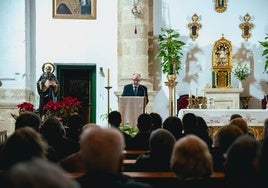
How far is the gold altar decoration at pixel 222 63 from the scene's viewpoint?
1381 cm

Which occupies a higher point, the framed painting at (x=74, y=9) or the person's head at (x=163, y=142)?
the framed painting at (x=74, y=9)

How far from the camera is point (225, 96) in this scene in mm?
13672

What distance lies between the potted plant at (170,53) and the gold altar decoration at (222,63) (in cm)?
103

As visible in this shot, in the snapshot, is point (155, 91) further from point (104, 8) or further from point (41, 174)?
point (41, 174)

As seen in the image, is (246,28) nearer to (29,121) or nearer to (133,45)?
(133,45)

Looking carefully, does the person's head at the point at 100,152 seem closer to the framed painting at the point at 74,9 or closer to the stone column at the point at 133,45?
the stone column at the point at 133,45

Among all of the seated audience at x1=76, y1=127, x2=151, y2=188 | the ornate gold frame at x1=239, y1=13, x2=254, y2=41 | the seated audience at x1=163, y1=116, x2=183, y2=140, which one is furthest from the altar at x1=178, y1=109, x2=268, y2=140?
the seated audience at x1=76, y1=127, x2=151, y2=188

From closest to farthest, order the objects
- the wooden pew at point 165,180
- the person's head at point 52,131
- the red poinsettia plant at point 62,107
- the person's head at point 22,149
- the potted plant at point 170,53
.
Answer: the person's head at point 22,149 → the wooden pew at point 165,180 → the person's head at point 52,131 → the red poinsettia plant at point 62,107 → the potted plant at point 170,53

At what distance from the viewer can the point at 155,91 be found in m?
14.0

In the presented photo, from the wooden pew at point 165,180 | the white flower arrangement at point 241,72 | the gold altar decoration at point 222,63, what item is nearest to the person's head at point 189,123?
the wooden pew at point 165,180

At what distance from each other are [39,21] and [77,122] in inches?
334

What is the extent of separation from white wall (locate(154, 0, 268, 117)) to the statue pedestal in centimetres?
64

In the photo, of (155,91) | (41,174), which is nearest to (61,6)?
(155,91)

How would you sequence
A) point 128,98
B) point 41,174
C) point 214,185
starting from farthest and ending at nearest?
point 128,98 < point 214,185 < point 41,174
